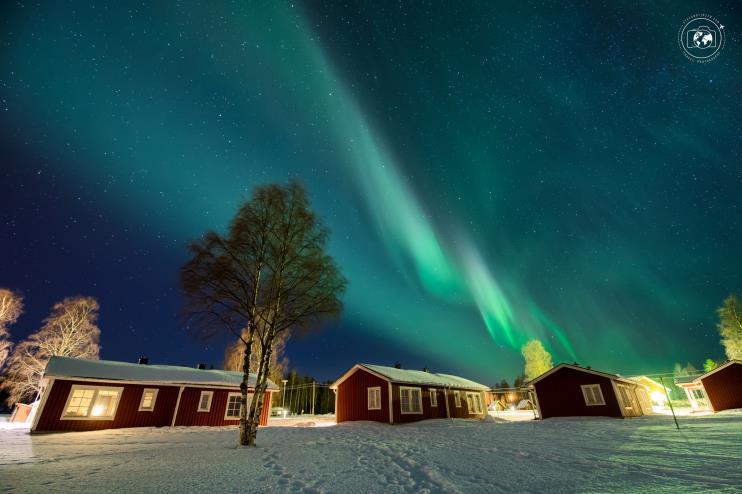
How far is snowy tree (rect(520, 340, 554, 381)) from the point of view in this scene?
50438mm

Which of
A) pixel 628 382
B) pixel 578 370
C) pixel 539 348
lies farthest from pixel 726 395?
pixel 539 348

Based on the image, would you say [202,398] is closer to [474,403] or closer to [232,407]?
[232,407]

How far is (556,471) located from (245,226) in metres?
12.7

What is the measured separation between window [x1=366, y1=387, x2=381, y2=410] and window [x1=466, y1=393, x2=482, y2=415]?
38.8 ft

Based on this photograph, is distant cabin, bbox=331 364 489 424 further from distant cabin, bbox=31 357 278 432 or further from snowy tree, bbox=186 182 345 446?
snowy tree, bbox=186 182 345 446

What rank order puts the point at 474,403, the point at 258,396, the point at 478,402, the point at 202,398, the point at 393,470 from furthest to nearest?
the point at 478,402 < the point at 474,403 < the point at 202,398 < the point at 258,396 < the point at 393,470

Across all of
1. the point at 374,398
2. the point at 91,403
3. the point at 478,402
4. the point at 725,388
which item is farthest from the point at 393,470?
the point at 725,388

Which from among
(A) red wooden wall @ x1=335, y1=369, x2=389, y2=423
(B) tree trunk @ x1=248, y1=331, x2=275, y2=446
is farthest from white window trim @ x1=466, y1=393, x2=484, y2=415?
(B) tree trunk @ x1=248, y1=331, x2=275, y2=446

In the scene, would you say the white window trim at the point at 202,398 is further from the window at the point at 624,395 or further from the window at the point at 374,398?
the window at the point at 624,395

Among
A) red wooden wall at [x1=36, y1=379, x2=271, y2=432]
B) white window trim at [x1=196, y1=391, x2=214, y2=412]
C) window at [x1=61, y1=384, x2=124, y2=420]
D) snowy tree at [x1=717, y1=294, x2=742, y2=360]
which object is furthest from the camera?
snowy tree at [x1=717, y1=294, x2=742, y2=360]

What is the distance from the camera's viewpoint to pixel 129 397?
1962 cm

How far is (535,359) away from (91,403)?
54755 millimetres

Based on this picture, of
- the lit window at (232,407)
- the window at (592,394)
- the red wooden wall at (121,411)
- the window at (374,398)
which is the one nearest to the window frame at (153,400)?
the red wooden wall at (121,411)

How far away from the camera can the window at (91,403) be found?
58.8 ft
